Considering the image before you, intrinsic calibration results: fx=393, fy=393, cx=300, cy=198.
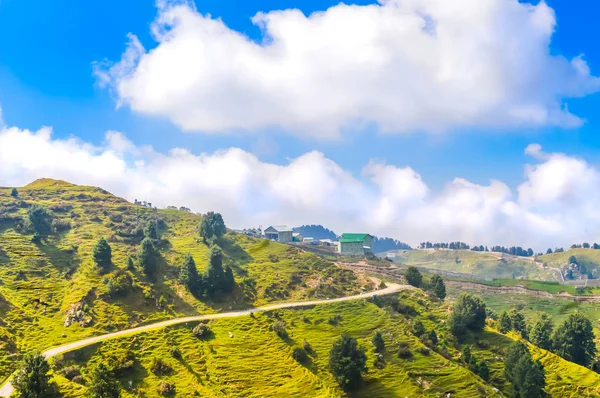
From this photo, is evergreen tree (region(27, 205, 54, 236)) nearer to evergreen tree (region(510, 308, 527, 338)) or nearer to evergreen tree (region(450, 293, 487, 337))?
evergreen tree (region(450, 293, 487, 337))

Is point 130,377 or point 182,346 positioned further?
point 182,346

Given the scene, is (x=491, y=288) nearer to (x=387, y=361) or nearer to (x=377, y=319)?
(x=377, y=319)

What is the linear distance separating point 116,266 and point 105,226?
40175 millimetres

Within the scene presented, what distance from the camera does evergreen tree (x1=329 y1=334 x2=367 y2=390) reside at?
242 feet

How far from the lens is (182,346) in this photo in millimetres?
→ 79688

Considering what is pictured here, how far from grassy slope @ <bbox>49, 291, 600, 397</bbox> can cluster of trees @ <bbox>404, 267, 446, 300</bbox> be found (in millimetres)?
29674

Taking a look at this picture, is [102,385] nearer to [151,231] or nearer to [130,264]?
[130,264]

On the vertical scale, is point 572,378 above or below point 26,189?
below

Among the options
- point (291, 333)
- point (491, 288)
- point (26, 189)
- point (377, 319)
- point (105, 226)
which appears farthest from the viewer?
point (491, 288)

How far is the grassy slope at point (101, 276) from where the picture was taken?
8300 centimetres

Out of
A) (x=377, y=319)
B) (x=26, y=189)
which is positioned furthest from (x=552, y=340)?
(x=26, y=189)

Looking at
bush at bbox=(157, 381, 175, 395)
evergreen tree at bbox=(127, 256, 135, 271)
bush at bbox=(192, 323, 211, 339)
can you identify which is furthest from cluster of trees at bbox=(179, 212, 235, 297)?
bush at bbox=(157, 381, 175, 395)

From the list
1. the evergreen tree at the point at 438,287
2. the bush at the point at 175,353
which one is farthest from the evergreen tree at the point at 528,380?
the bush at the point at 175,353

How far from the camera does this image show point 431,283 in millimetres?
128125
